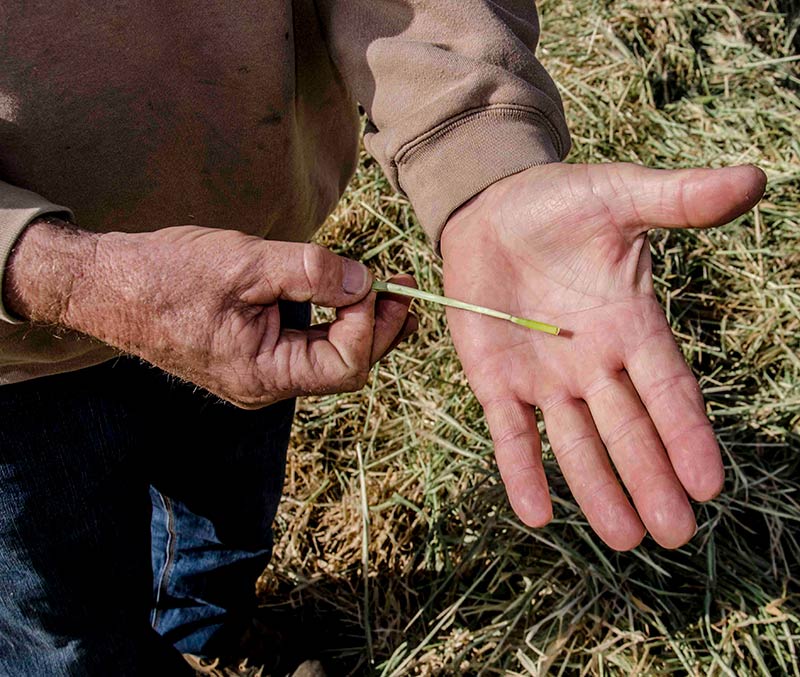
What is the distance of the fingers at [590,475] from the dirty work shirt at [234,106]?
40 centimetres

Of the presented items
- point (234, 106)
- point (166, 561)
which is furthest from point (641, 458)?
point (166, 561)

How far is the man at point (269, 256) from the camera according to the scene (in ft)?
3.74

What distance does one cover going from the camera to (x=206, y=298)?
1.11m

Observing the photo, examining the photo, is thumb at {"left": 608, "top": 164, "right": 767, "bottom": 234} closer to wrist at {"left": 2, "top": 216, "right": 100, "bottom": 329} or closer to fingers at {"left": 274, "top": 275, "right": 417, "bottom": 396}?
fingers at {"left": 274, "top": 275, "right": 417, "bottom": 396}

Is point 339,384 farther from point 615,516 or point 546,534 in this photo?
point 546,534

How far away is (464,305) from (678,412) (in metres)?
0.38

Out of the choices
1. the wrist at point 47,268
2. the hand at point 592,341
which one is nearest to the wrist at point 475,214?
the hand at point 592,341

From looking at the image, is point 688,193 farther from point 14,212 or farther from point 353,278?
point 14,212

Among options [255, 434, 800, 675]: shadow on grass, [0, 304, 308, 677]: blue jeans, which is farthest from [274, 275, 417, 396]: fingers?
[255, 434, 800, 675]: shadow on grass

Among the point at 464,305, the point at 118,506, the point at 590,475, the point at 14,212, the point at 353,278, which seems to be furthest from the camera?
the point at 118,506

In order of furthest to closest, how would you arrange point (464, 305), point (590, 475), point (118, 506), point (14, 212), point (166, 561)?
point (166, 561) → point (118, 506) → point (464, 305) → point (590, 475) → point (14, 212)

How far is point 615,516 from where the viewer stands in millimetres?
1249

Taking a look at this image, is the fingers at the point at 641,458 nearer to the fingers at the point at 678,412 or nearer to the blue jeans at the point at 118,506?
the fingers at the point at 678,412

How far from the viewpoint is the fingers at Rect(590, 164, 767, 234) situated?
118 cm
